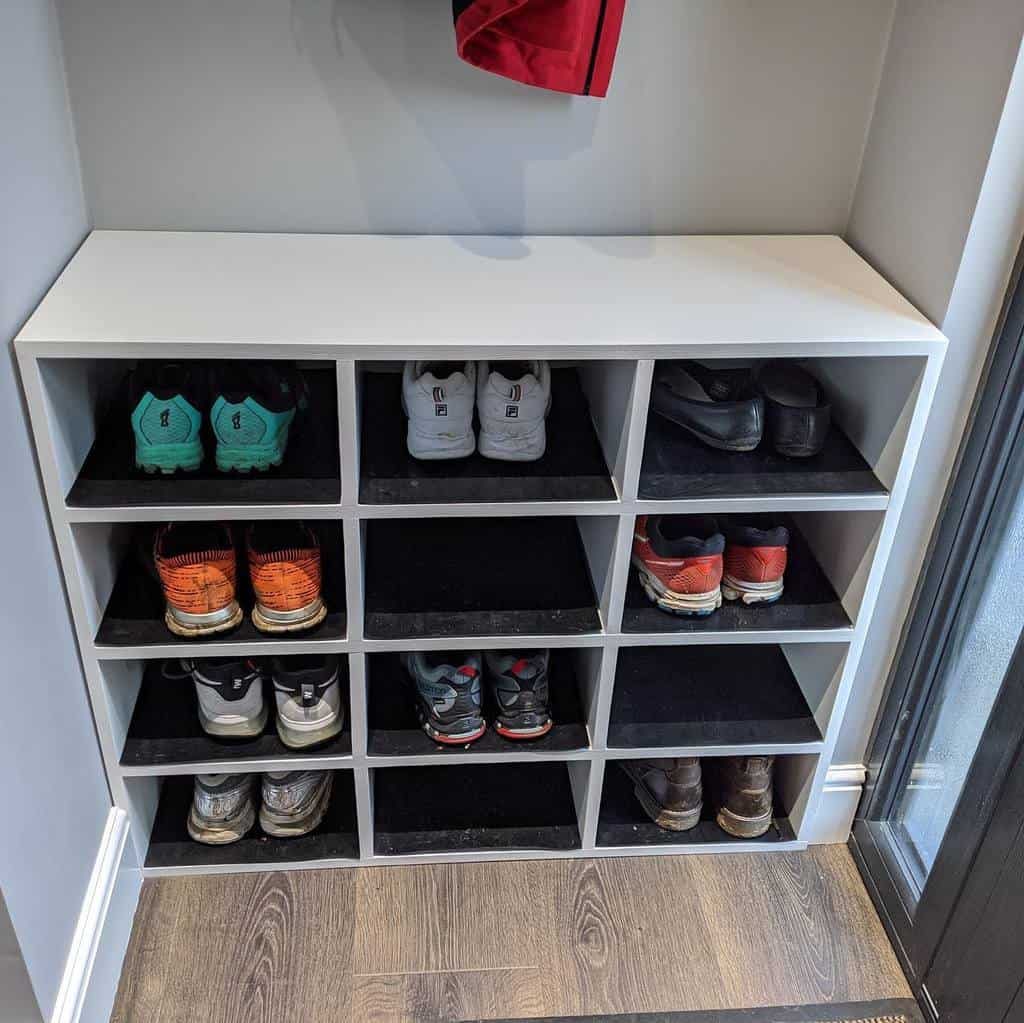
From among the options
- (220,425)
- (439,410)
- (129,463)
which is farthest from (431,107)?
(129,463)

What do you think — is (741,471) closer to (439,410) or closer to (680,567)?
(680,567)

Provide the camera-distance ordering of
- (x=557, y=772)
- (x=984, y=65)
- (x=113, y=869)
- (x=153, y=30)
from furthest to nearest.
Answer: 1. (x=557, y=772)
2. (x=113, y=869)
3. (x=153, y=30)
4. (x=984, y=65)

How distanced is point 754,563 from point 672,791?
0.45 meters

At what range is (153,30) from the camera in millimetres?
1562

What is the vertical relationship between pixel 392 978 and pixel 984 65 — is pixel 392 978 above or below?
below

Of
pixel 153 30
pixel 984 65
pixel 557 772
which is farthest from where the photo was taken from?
pixel 557 772

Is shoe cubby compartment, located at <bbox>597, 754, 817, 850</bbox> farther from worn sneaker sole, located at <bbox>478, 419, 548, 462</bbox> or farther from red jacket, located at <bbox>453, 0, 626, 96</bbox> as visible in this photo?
red jacket, located at <bbox>453, 0, 626, 96</bbox>

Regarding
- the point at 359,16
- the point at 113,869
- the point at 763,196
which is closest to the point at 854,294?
the point at 763,196

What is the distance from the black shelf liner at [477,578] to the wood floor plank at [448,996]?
1.77ft

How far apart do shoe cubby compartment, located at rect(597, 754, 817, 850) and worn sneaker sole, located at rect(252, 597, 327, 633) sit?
0.61 metres

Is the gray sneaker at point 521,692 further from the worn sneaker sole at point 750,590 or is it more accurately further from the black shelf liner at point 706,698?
the worn sneaker sole at point 750,590

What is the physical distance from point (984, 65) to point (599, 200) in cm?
57

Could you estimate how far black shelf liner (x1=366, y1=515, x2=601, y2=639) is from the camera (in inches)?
66.1

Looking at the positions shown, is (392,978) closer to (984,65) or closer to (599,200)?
(599,200)
